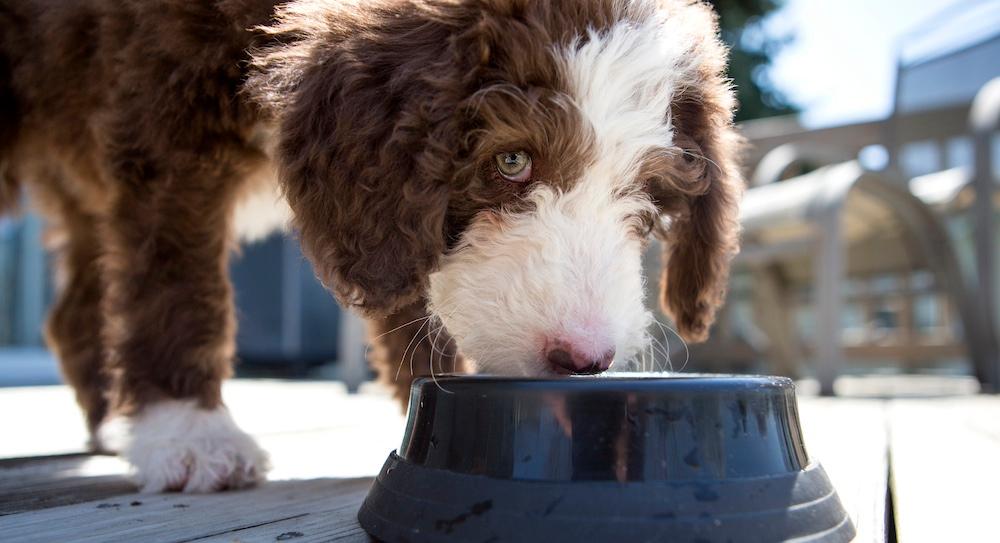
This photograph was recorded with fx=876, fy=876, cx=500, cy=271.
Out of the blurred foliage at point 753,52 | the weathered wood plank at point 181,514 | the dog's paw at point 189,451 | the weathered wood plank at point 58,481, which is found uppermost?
the blurred foliage at point 753,52

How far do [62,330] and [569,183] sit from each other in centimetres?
216

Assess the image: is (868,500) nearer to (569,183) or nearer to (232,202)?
(569,183)

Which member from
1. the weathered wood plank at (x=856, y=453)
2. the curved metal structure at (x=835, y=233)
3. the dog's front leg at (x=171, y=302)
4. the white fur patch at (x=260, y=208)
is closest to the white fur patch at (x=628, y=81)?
the weathered wood plank at (x=856, y=453)

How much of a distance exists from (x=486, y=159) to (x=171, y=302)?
0.90 m

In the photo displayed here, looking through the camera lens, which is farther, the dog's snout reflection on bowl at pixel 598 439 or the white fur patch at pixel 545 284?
the white fur patch at pixel 545 284

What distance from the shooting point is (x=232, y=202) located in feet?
7.11

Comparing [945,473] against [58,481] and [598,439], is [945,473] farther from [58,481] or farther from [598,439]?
[58,481]

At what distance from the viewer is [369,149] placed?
1.55 m

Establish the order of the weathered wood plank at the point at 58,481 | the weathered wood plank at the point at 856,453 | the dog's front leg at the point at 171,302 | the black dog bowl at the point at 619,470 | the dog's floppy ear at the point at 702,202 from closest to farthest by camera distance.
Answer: the black dog bowl at the point at 619,470 → the weathered wood plank at the point at 856,453 → the weathered wood plank at the point at 58,481 → the dog's floppy ear at the point at 702,202 → the dog's front leg at the point at 171,302

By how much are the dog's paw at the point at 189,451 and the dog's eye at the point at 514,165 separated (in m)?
0.90

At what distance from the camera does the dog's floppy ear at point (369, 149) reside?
59.9 inches

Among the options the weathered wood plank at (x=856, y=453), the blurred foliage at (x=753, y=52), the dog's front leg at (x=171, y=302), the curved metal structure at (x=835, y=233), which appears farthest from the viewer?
the blurred foliage at (x=753, y=52)

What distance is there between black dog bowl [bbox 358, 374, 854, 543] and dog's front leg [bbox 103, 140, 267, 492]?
2.91ft

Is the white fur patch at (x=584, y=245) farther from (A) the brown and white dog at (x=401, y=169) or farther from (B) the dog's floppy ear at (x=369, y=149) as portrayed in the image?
(B) the dog's floppy ear at (x=369, y=149)
